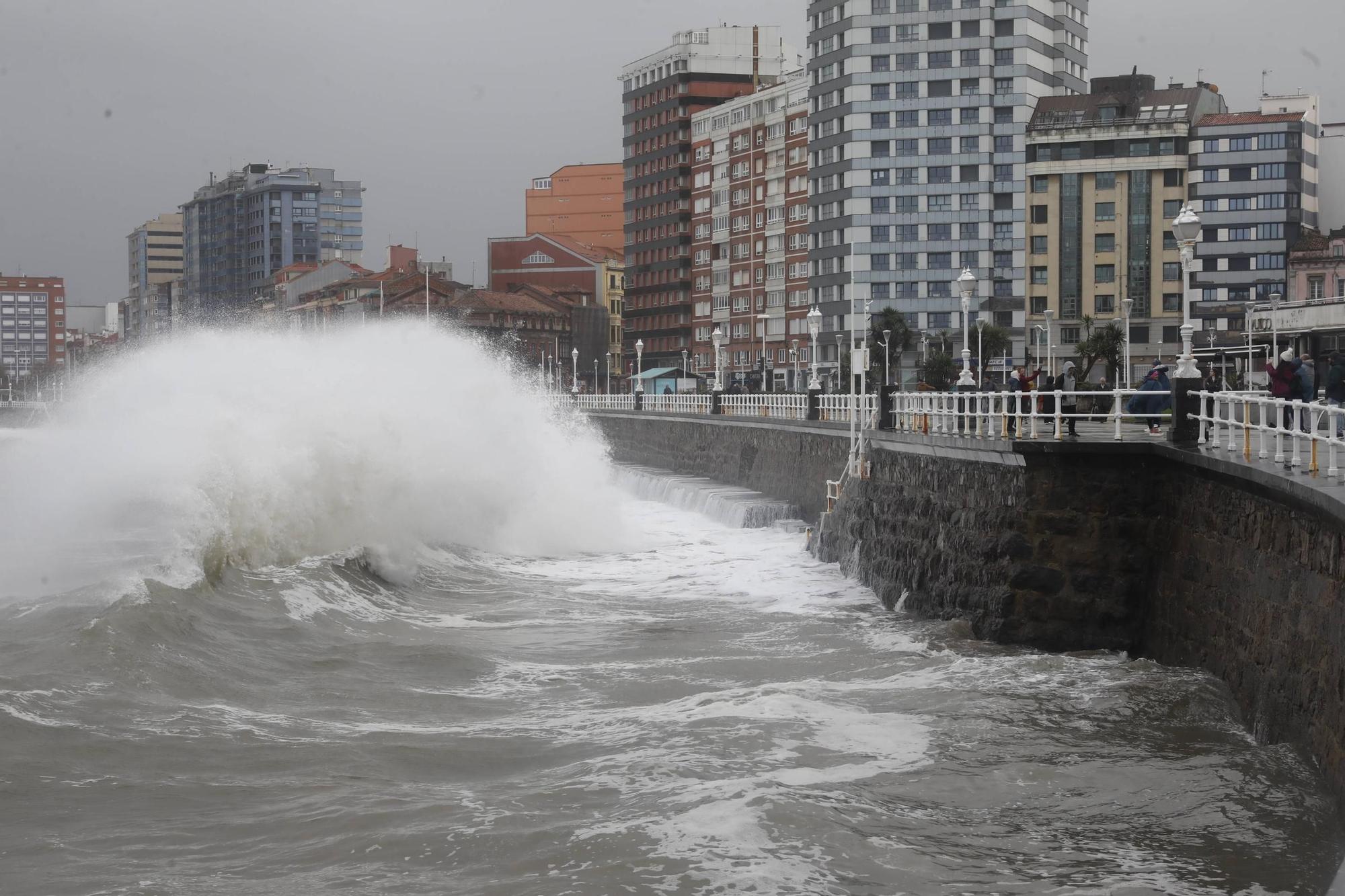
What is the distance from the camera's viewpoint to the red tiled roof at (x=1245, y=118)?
88.8m

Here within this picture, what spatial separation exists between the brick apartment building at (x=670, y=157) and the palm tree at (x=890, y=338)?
29059 mm

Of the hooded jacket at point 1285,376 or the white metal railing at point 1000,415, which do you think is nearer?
the white metal railing at point 1000,415

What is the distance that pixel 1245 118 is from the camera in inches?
3524

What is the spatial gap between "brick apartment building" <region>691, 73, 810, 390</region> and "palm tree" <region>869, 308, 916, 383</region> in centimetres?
978

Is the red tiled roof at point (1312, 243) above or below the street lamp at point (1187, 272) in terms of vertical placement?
above

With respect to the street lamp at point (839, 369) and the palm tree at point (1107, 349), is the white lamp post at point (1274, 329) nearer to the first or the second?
the palm tree at point (1107, 349)

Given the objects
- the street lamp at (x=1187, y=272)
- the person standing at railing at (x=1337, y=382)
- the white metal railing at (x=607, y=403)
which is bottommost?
the white metal railing at (x=607, y=403)

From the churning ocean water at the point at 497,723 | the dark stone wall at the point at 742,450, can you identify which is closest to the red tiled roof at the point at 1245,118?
the dark stone wall at the point at 742,450

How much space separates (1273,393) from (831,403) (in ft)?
59.1

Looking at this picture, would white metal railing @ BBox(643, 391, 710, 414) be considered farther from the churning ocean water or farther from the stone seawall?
the stone seawall

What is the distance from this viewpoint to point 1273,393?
70.8 feet

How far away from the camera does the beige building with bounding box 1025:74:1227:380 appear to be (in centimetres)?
8975

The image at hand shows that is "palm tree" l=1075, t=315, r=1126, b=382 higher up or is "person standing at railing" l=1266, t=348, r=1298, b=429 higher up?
"palm tree" l=1075, t=315, r=1126, b=382

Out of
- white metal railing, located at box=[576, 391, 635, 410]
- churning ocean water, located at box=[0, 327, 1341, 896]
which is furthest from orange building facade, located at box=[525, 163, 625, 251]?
churning ocean water, located at box=[0, 327, 1341, 896]
